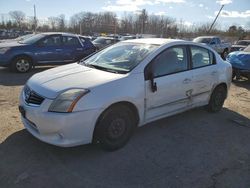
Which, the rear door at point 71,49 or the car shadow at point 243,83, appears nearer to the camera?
the car shadow at point 243,83

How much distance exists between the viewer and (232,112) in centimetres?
633

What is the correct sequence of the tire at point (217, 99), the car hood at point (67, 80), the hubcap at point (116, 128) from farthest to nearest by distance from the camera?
the tire at point (217, 99) < the hubcap at point (116, 128) < the car hood at point (67, 80)

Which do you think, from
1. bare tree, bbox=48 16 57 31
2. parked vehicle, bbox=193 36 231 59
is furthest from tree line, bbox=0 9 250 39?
parked vehicle, bbox=193 36 231 59

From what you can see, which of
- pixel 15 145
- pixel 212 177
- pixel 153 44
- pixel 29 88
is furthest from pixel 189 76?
pixel 15 145

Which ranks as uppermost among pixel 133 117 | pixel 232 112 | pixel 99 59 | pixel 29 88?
pixel 99 59

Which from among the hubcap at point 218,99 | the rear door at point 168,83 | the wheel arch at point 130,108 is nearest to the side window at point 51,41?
the rear door at point 168,83

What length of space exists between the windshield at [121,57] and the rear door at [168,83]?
249 millimetres

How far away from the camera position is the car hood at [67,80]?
12.2ft

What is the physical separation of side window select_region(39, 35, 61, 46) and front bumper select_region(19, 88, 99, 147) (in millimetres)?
7400

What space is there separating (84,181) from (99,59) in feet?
7.61

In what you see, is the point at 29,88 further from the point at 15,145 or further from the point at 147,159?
the point at 147,159

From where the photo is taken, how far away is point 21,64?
10.1m

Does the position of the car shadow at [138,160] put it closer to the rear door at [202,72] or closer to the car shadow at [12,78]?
the rear door at [202,72]

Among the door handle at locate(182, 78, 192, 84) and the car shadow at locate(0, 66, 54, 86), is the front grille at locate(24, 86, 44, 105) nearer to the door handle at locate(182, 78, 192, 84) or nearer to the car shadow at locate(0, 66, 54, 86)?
the door handle at locate(182, 78, 192, 84)
